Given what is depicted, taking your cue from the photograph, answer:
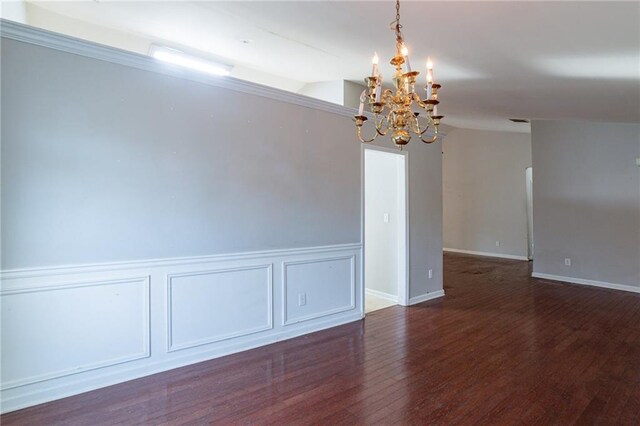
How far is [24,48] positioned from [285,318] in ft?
9.85

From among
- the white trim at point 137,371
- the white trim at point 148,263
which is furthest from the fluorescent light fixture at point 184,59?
the white trim at point 137,371

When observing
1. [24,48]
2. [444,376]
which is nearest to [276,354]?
[444,376]

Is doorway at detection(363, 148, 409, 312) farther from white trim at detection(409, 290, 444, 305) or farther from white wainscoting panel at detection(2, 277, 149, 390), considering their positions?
white wainscoting panel at detection(2, 277, 149, 390)

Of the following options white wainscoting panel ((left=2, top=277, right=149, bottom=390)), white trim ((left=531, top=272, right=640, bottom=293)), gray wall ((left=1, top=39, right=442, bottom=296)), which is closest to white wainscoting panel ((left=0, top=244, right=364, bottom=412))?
white wainscoting panel ((left=2, top=277, right=149, bottom=390))

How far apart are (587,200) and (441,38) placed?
16.5 feet

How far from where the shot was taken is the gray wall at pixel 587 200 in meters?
5.67

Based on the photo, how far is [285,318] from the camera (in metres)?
3.62

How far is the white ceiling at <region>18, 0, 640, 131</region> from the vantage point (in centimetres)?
237

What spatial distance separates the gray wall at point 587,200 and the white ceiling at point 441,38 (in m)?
1.83

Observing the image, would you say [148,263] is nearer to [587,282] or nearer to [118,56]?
[118,56]

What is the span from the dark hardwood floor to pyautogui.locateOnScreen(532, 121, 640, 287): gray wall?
1.87 meters

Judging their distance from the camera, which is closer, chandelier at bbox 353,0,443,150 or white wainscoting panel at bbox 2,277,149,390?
chandelier at bbox 353,0,443,150

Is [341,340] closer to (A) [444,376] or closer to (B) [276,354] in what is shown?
(B) [276,354]

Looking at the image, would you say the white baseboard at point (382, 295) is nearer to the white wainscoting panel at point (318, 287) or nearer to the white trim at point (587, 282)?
the white wainscoting panel at point (318, 287)
